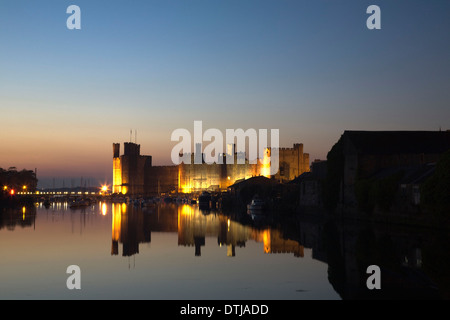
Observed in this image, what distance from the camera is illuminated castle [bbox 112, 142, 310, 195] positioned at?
7838 cm

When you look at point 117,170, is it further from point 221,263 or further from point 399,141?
point 221,263

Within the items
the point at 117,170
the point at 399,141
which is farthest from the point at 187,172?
the point at 399,141

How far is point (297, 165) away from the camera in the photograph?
78.4 m

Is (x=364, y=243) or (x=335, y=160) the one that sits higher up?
(x=335, y=160)

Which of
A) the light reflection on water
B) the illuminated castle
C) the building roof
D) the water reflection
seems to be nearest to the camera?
the light reflection on water

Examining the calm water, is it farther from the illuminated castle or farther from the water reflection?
the illuminated castle

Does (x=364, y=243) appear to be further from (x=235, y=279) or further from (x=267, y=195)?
(x=267, y=195)

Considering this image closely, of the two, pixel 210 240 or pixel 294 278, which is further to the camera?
pixel 210 240

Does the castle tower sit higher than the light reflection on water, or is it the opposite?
the castle tower

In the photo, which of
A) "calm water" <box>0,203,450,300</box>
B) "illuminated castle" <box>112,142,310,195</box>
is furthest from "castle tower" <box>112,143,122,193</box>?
"calm water" <box>0,203,450,300</box>

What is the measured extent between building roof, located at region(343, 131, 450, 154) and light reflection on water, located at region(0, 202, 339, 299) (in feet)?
31.3
